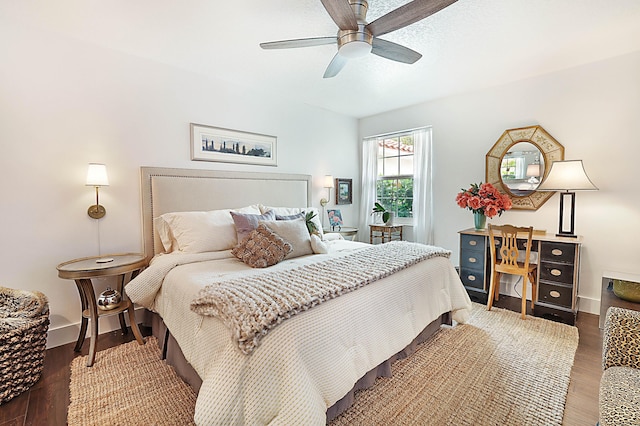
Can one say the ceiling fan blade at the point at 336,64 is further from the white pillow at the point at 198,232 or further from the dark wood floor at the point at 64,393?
the dark wood floor at the point at 64,393

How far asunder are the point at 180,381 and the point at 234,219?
4.44ft

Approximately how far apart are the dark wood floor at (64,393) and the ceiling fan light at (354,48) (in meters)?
2.48

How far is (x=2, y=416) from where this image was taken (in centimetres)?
167

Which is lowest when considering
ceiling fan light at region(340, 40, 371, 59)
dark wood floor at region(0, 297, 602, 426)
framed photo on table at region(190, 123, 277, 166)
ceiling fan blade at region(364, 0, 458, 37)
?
dark wood floor at region(0, 297, 602, 426)

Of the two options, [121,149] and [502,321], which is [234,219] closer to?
[121,149]

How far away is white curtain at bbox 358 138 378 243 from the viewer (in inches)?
193

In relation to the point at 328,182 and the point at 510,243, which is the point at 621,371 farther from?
the point at 328,182

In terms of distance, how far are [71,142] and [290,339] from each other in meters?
2.53

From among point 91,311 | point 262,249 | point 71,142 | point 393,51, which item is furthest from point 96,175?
point 393,51

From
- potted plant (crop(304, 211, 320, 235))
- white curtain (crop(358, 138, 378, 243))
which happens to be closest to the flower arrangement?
white curtain (crop(358, 138, 378, 243))

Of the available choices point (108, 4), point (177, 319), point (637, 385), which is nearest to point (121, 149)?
point (108, 4)

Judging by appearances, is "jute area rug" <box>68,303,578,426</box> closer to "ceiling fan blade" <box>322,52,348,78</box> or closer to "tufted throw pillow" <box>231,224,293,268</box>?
"tufted throw pillow" <box>231,224,293,268</box>

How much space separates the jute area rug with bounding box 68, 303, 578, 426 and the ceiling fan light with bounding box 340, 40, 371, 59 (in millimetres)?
2220

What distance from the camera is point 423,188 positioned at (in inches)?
167
